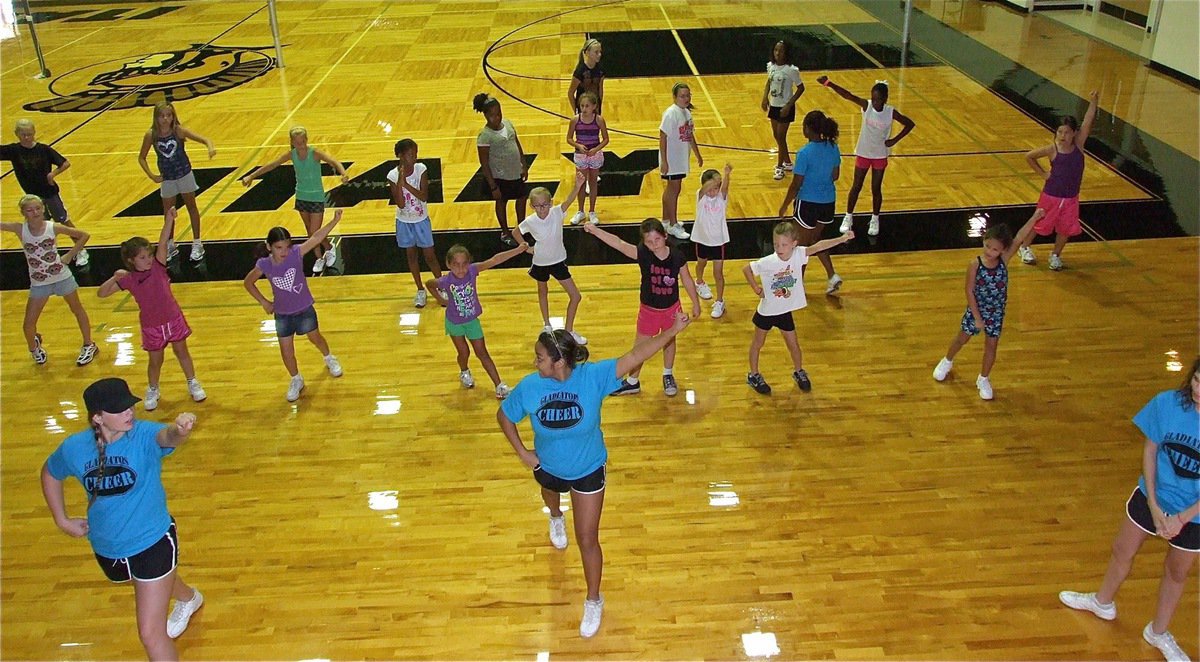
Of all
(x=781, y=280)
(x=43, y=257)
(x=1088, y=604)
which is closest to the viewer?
(x=1088, y=604)

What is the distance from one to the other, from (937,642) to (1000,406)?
8.06 ft

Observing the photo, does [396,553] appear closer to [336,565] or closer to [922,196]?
[336,565]

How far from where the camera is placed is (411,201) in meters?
7.91

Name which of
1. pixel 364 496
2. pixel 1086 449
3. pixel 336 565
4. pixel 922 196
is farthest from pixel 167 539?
pixel 922 196

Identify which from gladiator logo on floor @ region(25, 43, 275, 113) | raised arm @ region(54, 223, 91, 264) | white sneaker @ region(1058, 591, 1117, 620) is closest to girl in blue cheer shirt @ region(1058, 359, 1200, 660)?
white sneaker @ region(1058, 591, 1117, 620)

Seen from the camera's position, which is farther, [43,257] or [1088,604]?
[43,257]

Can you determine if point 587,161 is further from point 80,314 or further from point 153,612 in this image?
point 153,612

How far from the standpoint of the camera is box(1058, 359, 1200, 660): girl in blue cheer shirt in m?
3.93

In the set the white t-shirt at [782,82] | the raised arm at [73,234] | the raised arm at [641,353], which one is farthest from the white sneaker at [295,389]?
the white t-shirt at [782,82]

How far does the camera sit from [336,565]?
5.31 meters

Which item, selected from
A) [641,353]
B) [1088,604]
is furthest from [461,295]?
[1088,604]

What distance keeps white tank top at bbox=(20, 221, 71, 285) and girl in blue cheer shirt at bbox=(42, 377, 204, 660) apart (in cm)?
389

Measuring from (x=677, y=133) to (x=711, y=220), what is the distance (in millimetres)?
1774

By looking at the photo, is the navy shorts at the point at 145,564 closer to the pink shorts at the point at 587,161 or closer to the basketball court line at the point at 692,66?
the pink shorts at the point at 587,161
